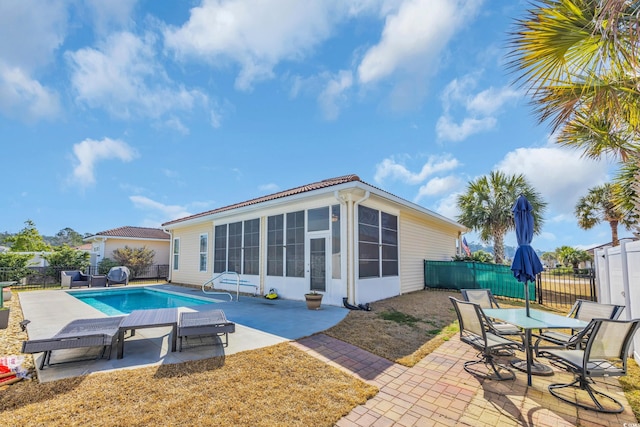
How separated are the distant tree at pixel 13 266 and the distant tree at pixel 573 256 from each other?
4050 centimetres

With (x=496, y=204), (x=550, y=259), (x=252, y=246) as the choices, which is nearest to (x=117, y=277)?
(x=252, y=246)

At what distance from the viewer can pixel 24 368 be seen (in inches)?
144

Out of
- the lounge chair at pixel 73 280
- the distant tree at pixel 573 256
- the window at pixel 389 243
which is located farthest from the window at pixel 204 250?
the distant tree at pixel 573 256

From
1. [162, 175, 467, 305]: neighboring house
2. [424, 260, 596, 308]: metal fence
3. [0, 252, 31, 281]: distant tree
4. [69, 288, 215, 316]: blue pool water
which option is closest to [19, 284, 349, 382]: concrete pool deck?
[162, 175, 467, 305]: neighboring house

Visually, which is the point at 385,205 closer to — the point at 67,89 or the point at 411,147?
the point at 411,147

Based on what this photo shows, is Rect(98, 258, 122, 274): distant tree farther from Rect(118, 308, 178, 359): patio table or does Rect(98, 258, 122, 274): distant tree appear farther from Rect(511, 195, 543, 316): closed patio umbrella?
Rect(511, 195, 543, 316): closed patio umbrella

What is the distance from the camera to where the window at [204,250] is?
13.2m

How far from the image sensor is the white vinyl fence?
3838 mm

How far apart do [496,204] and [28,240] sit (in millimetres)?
39892

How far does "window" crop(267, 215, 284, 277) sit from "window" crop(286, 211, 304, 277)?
0.35m

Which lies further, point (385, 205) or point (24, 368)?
point (385, 205)

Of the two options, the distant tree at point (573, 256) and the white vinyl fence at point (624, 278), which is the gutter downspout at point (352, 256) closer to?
the white vinyl fence at point (624, 278)

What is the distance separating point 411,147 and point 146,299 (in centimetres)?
1394

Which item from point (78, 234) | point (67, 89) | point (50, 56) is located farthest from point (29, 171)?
point (78, 234)
